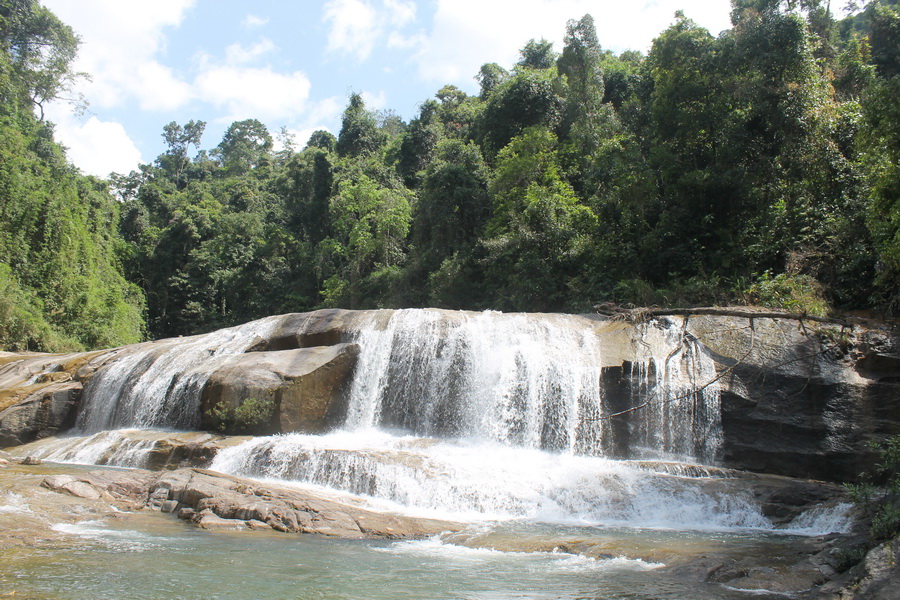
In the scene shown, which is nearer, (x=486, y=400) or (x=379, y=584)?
(x=379, y=584)

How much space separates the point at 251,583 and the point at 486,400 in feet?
25.5

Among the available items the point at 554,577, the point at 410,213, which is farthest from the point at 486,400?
the point at 410,213

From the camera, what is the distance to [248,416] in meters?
13.0

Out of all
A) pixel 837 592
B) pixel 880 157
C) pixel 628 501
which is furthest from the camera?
pixel 880 157

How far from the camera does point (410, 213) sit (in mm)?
30797

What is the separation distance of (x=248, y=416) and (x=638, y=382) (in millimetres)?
7940

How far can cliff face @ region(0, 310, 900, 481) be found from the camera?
11.1 meters

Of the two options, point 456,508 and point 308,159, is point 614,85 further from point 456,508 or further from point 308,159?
point 456,508

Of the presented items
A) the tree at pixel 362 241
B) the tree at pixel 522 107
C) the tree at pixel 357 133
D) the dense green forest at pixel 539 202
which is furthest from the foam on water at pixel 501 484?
the tree at pixel 357 133

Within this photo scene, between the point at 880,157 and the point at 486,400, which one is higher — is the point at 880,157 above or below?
above

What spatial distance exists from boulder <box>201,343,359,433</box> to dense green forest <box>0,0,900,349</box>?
824 cm

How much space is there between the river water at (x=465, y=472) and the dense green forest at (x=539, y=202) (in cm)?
447

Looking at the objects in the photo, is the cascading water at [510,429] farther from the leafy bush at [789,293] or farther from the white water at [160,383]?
the white water at [160,383]

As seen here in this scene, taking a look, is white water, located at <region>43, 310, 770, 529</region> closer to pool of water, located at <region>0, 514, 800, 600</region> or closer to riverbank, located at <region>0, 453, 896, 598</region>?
riverbank, located at <region>0, 453, 896, 598</region>
